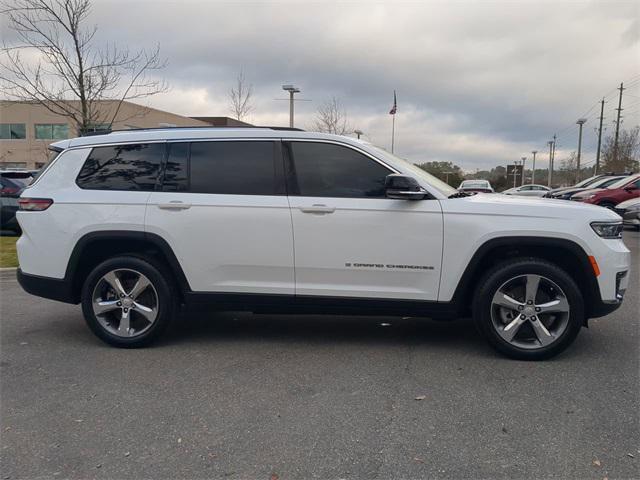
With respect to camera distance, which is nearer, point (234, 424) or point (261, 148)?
point (234, 424)

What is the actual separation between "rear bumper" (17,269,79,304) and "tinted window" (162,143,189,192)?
1.30 m

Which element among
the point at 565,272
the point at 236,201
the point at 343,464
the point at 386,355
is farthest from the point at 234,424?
the point at 565,272

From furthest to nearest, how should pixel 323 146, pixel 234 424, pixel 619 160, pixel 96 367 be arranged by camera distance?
pixel 619 160 → pixel 323 146 → pixel 96 367 → pixel 234 424

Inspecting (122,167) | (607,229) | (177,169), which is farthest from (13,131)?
(607,229)

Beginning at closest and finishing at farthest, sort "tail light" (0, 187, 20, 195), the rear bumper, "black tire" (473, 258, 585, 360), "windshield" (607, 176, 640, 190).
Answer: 1. "black tire" (473, 258, 585, 360)
2. the rear bumper
3. "tail light" (0, 187, 20, 195)
4. "windshield" (607, 176, 640, 190)

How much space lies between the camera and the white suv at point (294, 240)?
4.15 metres

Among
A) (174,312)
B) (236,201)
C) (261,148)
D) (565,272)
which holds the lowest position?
(174,312)

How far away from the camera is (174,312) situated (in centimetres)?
462

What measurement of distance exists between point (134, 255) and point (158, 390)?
4.61 feet

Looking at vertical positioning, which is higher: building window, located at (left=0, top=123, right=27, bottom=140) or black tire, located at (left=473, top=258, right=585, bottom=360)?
building window, located at (left=0, top=123, right=27, bottom=140)

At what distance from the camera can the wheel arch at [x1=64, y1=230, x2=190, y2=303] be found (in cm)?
449

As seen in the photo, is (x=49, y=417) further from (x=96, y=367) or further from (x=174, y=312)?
(x=174, y=312)

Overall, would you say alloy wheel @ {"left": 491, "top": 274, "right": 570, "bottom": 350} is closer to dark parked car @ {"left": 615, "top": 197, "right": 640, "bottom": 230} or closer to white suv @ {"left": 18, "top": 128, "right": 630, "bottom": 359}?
white suv @ {"left": 18, "top": 128, "right": 630, "bottom": 359}

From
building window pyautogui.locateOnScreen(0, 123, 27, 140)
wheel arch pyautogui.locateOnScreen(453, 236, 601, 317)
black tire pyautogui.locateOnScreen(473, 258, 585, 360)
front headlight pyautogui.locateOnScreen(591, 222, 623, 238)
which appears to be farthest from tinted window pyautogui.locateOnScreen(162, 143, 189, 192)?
building window pyautogui.locateOnScreen(0, 123, 27, 140)
